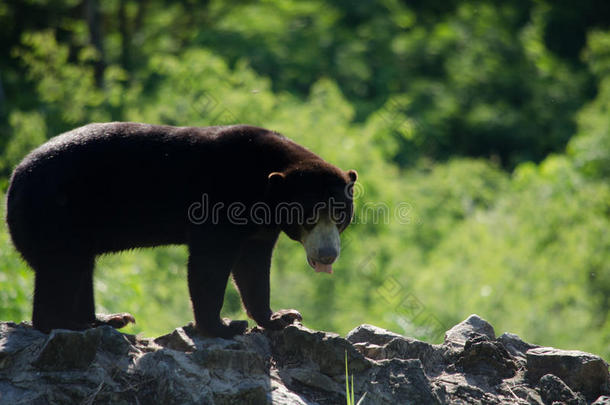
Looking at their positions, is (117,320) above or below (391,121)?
below

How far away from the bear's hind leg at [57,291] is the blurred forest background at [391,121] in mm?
4053

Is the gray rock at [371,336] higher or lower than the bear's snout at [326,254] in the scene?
lower

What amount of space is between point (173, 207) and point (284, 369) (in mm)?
1414

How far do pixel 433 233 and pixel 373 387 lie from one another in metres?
14.8

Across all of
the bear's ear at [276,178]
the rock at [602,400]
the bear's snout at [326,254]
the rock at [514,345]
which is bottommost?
the rock at [602,400]

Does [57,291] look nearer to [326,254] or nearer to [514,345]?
[326,254]

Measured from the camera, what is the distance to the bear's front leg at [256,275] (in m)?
5.90

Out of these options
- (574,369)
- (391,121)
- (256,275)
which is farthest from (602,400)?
(391,121)

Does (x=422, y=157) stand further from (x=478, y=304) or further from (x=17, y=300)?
(x=17, y=300)

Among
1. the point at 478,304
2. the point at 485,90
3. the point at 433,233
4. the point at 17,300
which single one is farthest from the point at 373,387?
the point at 485,90

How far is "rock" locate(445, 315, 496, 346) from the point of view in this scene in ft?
18.2

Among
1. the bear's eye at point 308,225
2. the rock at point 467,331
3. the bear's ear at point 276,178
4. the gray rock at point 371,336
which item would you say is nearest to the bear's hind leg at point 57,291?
the bear's ear at point 276,178

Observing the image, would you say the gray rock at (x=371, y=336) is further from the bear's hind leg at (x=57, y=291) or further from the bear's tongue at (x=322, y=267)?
the bear's hind leg at (x=57, y=291)

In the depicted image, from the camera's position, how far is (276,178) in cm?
557
